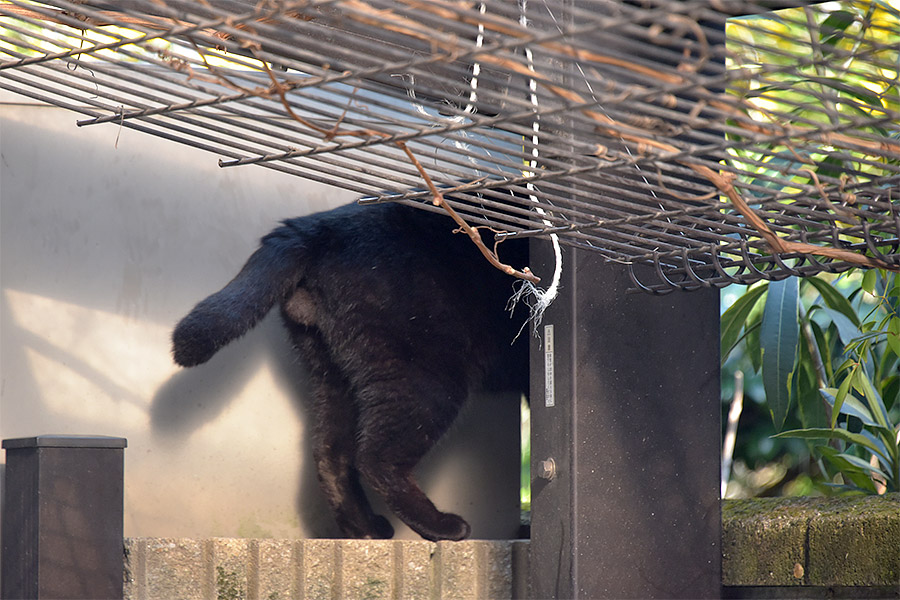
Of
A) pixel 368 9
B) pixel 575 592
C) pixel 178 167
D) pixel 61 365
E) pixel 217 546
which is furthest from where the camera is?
pixel 178 167

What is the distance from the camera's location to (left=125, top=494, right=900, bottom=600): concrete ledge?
5.87 feet

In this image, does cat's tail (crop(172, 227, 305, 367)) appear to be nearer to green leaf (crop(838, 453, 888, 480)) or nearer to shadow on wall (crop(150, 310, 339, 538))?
shadow on wall (crop(150, 310, 339, 538))

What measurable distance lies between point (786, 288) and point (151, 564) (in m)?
1.61

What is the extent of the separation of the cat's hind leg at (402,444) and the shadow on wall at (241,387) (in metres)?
0.21

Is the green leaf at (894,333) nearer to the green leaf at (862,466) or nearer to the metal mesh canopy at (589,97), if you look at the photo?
the green leaf at (862,466)

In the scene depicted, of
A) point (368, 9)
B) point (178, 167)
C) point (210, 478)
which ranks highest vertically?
point (178, 167)

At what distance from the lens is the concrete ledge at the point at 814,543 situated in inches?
68.1

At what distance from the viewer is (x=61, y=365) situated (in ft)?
7.35

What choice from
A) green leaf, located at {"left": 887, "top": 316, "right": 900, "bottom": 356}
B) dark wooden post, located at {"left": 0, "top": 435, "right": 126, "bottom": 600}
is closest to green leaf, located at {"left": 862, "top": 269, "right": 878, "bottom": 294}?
green leaf, located at {"left": 887, "top": 316, "right": 900, "bottom": 356}

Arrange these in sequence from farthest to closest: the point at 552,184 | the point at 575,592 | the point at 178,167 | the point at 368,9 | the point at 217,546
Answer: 1. the point at 178,167
2. the point at 217,546
3. the point at 575,592
4. the point at 552,184
5. the point at 368,9

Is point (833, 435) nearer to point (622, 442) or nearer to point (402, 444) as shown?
point (622, 442)

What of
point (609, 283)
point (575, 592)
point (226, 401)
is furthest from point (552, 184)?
point (226, 401)

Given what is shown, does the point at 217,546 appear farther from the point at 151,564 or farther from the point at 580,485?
the point at 580,485

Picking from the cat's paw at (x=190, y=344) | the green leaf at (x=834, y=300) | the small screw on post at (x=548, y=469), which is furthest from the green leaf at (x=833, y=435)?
the cat's paw at (x=190, y=344)
